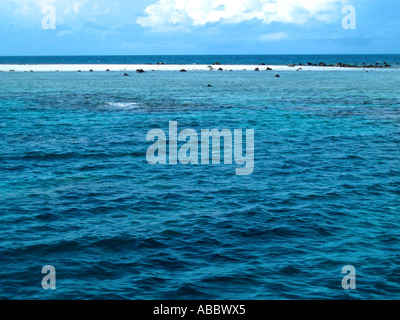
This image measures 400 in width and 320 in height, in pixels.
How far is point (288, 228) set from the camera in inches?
720

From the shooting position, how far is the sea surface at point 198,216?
14.2 meters

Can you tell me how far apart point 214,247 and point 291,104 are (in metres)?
43.0

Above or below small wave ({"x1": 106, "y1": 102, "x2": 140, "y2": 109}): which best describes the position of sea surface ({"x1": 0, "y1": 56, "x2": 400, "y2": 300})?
below

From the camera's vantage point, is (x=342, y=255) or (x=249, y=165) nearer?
(x=342, y=255)

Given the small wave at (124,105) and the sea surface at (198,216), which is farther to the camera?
the small wave at (124,105)

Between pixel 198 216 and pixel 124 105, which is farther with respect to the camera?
pixel 124 105

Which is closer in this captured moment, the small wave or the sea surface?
the sea surface

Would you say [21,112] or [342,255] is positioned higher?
[21,112]

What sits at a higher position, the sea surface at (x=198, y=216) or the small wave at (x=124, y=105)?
the small wave at (x=124, y=105)

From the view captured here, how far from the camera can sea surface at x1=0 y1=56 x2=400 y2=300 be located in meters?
14.2

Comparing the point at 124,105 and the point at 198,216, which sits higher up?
the point at 124,105

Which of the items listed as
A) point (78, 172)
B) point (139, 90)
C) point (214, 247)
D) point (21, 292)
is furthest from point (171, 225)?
point (139, 90)

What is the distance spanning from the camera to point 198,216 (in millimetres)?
19406
